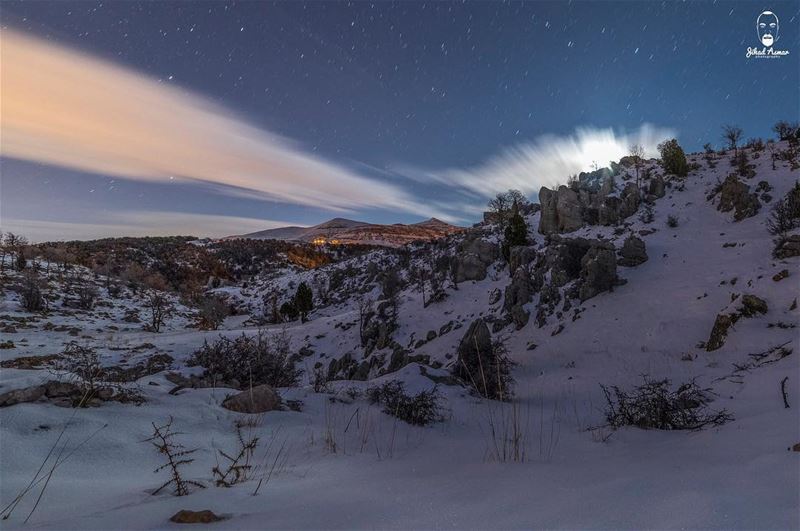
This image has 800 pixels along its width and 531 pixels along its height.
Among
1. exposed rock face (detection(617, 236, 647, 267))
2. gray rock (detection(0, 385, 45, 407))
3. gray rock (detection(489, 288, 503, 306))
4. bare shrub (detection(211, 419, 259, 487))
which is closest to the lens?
bare shrub (detection(211, 419, 259, 487))

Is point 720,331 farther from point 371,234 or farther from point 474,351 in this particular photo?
point 371,234

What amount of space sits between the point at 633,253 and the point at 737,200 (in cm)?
820

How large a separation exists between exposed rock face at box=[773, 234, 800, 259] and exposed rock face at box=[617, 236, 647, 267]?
5.06m

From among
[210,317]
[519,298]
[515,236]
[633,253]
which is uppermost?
[515,236]

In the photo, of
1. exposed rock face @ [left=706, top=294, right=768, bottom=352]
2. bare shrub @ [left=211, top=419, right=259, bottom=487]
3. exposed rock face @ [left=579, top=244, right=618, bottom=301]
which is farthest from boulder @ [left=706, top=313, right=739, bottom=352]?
bare shrub @ [left=211, top=419, right=259, bottom=487]

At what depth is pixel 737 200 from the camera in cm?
2148

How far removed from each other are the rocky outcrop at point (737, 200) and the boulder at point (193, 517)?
26.7 metres

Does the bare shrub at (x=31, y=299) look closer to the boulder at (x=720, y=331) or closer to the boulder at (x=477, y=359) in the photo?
the boulder at (x=477, y=359)

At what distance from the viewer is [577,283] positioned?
18.5 m

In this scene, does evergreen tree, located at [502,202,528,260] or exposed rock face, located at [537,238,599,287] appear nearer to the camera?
exposed rock face, located at [537,238,599,287]

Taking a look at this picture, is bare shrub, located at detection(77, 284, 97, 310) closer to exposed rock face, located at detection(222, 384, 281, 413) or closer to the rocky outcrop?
exposed rock face, located at detection(222, 384, 281, 413)

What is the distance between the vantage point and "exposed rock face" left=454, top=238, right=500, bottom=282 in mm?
27453

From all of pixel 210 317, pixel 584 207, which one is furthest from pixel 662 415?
pixel 210 317

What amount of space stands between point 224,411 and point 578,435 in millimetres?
4106
